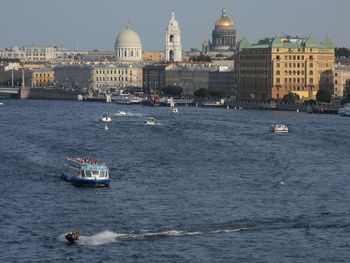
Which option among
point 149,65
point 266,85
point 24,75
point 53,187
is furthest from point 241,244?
point 24,75

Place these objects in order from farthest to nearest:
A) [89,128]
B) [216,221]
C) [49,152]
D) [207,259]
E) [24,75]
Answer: [24,75] → [89,128] → [49,152] → [216,221] → [207,259]

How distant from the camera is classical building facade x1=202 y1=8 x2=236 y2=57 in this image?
122375mm

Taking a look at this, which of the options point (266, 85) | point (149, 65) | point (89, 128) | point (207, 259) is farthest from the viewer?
point (149, 65)

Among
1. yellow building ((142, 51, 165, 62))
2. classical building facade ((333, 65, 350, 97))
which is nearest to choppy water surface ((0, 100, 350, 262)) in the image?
classical building facade ((333, 65, 350, 97))

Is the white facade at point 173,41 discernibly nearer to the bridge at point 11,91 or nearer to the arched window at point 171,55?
the arched window at point 171,55

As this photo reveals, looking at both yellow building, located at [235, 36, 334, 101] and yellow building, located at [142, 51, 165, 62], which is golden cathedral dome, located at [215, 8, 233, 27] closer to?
yellow building, located at [142, 51, 165, 62]

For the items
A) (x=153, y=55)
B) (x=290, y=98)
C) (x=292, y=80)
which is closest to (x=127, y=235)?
(x=290, y=98)

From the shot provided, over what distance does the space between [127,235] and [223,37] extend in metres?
101

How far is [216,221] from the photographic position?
80.0 ft

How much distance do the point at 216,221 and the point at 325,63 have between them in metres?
53.7

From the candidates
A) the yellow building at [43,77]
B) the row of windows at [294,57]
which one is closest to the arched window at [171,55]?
the yellow building at [43,77]

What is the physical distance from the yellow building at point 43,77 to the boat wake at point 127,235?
9293 centimetres

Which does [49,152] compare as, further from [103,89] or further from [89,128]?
[103,89]

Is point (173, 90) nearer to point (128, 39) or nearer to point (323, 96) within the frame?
point (323, 96)
